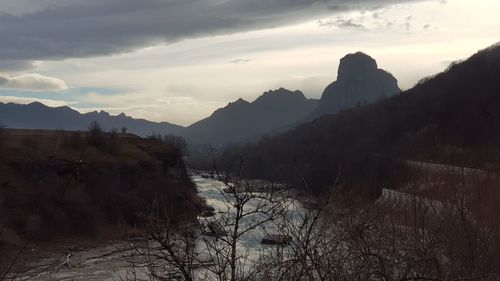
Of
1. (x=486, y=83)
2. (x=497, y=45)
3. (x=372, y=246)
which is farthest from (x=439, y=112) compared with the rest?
(x=372, y=246)

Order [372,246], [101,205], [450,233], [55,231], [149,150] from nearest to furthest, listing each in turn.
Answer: [372,246] → [450,233] → [55,231] → [101,205] → [149,150]

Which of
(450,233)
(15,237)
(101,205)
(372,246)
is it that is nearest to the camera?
(372,246)

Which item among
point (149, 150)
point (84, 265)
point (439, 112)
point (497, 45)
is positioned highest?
Result: point (497, 45)

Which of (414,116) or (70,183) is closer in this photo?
(70,183)

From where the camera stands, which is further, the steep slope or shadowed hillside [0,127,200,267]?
the steep slope

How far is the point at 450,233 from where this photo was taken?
9203mm

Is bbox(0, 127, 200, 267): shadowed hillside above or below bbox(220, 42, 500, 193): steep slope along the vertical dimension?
below

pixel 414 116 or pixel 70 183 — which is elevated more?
pixel 414 116

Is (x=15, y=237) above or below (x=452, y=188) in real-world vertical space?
below

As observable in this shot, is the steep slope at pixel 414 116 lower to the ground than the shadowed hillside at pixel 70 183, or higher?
higher

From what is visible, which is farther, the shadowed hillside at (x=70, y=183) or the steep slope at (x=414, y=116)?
the steep slope at (x=414, y=116)

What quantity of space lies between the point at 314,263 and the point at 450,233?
5.59 metres

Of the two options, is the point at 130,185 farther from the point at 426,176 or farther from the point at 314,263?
the point at 314,263

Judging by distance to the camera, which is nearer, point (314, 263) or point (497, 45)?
point (314, 263)
